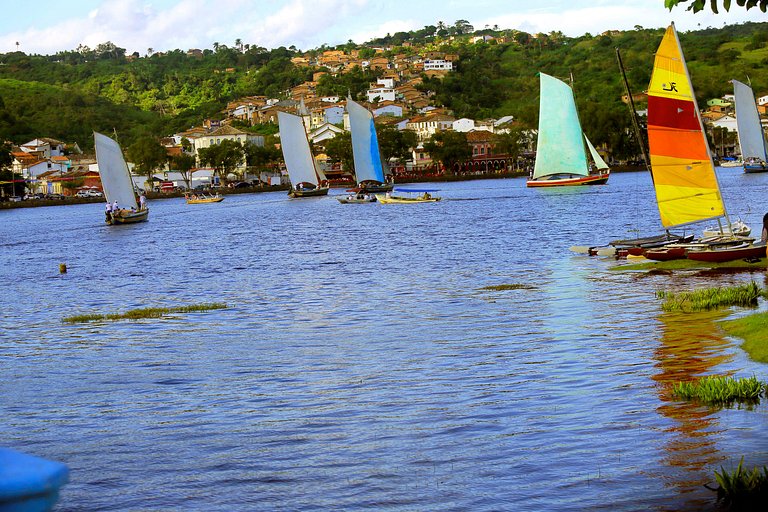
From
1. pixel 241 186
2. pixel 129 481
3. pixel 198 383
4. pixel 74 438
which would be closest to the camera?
pixel 129 481

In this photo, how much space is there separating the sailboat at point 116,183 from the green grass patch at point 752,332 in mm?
69376

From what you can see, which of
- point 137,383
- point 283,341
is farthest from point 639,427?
point 283,341

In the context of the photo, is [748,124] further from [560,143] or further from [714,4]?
[714,4]

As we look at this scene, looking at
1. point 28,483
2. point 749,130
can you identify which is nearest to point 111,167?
point 749,130

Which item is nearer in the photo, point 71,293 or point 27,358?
point 27,358

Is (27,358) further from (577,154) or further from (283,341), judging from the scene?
(577,154)

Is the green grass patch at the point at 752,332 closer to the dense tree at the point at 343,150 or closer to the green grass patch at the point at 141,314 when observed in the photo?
the green grass patch at the point at 141,314

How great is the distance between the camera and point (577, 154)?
102938mm

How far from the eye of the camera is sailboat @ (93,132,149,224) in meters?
84.4

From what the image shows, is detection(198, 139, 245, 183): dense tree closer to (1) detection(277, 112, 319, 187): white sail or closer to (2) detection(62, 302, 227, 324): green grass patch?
(1) detection(277, 112, 319, 187): white sail

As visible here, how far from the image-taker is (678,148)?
31.2 meters

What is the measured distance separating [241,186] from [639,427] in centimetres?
17286

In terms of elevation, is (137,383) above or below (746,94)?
below

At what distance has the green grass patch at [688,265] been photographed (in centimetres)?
2869
